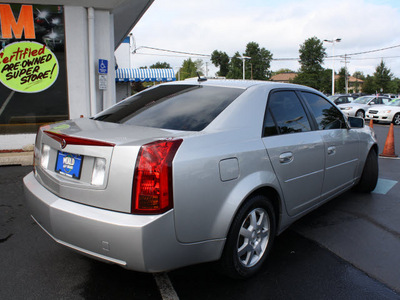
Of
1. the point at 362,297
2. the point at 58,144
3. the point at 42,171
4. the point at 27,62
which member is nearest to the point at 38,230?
the point at 42,171

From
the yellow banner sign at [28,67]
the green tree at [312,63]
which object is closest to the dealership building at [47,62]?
the yellow banner sign at [28,67]

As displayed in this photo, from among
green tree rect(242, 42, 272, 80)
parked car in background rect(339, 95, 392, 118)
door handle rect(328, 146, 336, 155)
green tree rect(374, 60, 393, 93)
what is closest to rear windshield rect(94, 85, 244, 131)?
door handle rect(328, 146, 336, 155)

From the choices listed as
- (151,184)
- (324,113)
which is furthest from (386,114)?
(151,184)

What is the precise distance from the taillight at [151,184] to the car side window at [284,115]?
1.11 meters

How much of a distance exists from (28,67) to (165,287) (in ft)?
25.9

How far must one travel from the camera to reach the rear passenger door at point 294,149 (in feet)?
9.34

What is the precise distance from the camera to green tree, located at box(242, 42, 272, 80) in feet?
226

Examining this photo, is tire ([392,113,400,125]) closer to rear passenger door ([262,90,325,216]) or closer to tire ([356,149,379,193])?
tire ([356,149,379,193])

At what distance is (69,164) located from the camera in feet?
7.69

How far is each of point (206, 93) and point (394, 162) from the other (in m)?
6.29

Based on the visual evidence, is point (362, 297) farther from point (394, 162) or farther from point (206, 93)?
point (394, 162)

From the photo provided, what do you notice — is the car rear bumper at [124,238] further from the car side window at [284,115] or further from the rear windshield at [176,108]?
the car side window at [284,115]

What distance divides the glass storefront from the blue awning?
15.3 m

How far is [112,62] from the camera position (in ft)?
31.1
